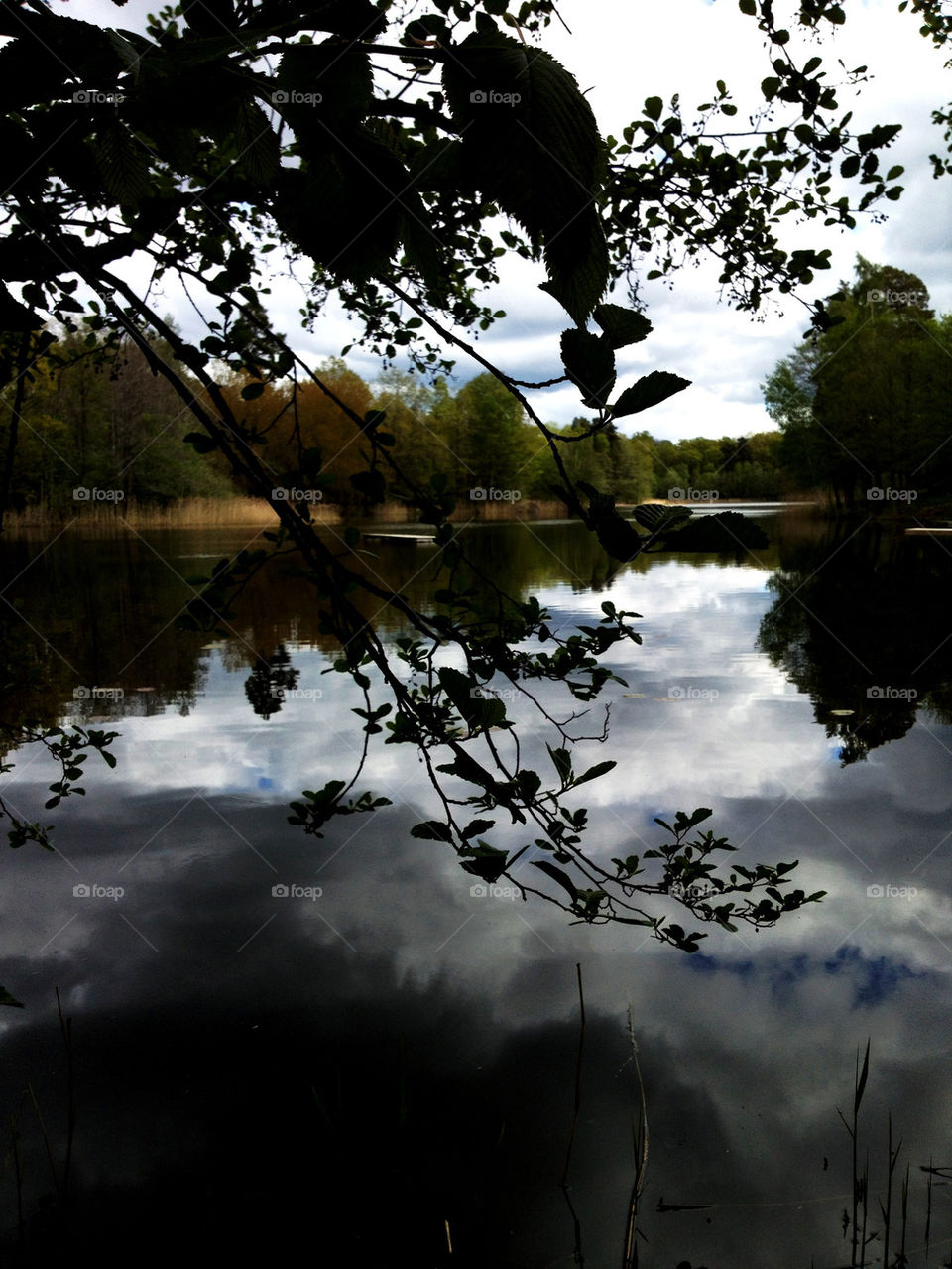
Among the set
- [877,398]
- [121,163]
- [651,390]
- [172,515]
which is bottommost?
[651,390]

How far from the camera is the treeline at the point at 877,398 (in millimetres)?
38312

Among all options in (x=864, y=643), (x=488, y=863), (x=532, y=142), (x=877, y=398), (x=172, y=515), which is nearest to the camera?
(x=532, y=142)

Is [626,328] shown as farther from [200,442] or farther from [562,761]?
[200,442]

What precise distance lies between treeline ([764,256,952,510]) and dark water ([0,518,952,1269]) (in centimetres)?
3141

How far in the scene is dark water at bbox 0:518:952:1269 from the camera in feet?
7.59

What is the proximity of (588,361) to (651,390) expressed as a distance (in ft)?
0.21

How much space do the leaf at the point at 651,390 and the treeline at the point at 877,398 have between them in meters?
34.7

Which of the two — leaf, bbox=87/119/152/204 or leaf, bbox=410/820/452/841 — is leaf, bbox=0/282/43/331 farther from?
leaf, bbox=410/820/452/841

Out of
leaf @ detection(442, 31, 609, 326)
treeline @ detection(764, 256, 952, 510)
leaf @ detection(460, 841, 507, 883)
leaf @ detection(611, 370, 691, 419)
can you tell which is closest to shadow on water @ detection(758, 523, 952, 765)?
leaf @ detection(460, 841, 507, 883)

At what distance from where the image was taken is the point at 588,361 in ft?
2.73

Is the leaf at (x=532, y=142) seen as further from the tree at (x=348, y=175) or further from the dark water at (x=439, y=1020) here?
the dark water at (x=439, y=1020)

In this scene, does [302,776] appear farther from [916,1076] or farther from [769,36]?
[769,36]

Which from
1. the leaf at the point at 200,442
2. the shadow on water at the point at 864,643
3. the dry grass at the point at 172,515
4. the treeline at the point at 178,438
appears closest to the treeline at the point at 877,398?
the treeline at the point at 178,438

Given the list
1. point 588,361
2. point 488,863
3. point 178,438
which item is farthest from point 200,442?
point 178,438
